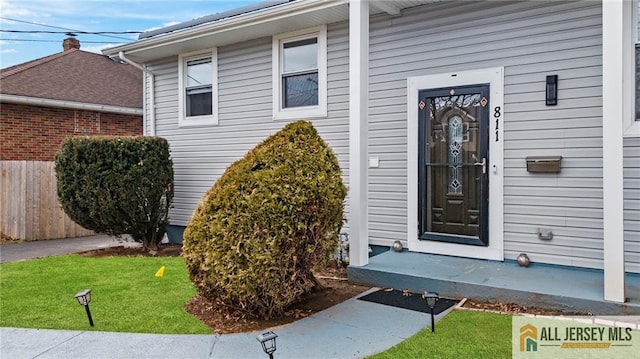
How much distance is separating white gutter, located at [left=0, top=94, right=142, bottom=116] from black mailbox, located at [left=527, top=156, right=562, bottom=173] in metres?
10.3

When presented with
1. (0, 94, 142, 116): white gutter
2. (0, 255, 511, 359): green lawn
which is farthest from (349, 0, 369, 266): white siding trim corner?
(0, 94, 142, 116): white gutter

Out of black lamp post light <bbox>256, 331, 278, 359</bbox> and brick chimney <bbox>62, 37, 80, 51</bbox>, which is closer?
black lamp post light <bbox>256, 331, 278, 359</bbox>

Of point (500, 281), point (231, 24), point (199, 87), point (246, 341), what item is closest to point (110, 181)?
point (199, 87)

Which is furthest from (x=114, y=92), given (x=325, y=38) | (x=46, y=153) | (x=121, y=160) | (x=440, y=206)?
(x=440, y=206)

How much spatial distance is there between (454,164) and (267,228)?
2.76 m

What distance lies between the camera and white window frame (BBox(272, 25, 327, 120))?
6.28m

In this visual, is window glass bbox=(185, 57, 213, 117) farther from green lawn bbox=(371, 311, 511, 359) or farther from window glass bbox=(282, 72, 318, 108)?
green lawn bbox=(371, 311, 511, 359)

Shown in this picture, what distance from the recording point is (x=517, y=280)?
4.22 m

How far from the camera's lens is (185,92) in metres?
7.97

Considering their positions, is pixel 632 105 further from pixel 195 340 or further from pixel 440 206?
pixel 195 340

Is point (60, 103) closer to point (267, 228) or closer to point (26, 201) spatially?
point (26, 201)

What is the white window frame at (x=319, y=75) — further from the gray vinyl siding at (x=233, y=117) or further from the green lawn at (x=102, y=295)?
the green lawn at (x=102, y=295)

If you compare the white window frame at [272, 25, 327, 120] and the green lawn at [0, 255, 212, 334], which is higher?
the white window frame at [272, 25, 327, 120]

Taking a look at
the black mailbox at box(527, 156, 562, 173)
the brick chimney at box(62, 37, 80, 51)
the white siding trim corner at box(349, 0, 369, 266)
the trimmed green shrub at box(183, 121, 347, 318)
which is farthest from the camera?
the brick chimney at box(62, 37, 80, 51)
